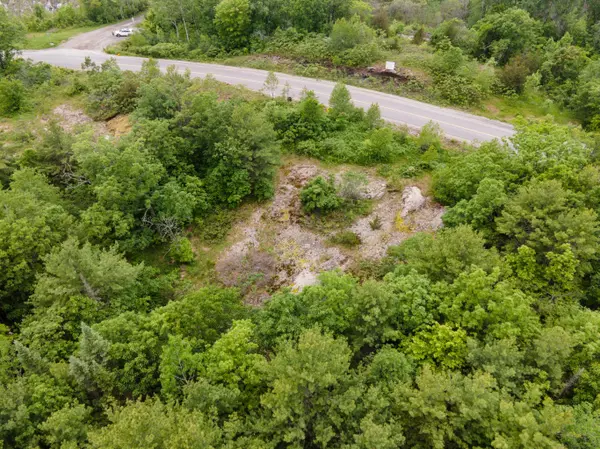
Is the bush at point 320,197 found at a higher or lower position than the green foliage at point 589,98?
lower

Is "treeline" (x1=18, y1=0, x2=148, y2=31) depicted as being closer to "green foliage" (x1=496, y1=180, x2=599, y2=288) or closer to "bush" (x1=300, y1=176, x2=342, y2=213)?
"bush" (x1=300, y1=176, x2=342, y2=213)

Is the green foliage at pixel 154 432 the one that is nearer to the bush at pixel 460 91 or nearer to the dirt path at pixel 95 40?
the bush at pixel 460 91

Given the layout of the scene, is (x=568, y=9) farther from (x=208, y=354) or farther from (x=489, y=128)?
(x=208, y=354)

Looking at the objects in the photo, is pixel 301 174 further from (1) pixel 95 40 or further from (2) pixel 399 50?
(1) pixel 95 40

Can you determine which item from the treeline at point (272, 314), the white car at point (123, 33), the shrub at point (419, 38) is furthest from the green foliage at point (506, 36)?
the white car at point (123, 33)

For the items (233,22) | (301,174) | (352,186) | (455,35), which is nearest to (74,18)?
(233,22)

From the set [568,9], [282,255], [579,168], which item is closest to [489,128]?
[579,168]
